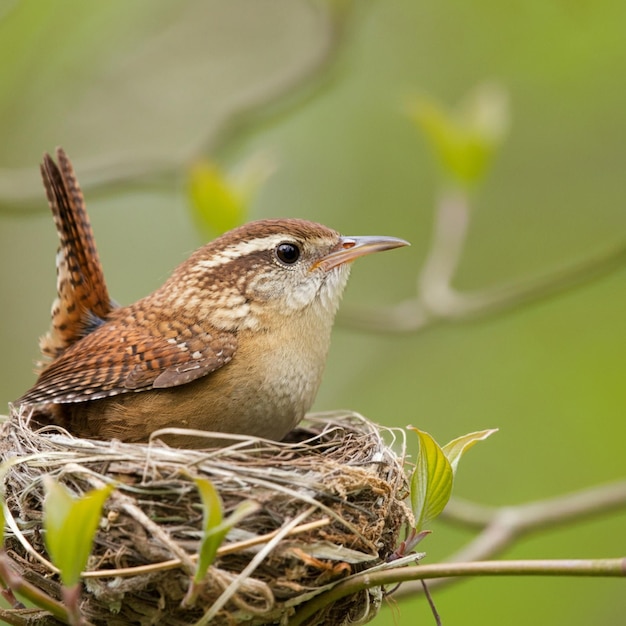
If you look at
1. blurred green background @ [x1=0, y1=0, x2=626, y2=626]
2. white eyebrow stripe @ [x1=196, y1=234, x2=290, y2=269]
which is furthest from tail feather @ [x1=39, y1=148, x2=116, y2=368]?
blurred green background @ [x1=0, y1=0, x2=626, y2=626]

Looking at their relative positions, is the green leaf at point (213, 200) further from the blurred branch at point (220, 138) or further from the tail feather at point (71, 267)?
the tail feather at point (71, 267)

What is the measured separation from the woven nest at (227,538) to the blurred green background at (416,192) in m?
2.74

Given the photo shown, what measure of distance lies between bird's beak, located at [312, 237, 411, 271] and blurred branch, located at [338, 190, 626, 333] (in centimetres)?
83

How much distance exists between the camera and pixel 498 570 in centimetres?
212

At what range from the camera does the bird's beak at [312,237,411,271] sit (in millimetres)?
3725

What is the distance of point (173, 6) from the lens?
577cm

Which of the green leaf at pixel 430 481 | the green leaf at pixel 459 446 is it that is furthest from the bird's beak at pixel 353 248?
the green leaf at pixel 430 481

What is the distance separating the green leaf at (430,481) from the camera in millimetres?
2467

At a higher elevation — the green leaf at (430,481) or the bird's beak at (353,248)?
the bird's beak at (353,248)

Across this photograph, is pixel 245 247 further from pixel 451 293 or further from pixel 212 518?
pixel 212 518

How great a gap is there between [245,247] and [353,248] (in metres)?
0.40

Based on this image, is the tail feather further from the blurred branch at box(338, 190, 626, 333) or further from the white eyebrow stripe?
the blurred branch at box(338, 190, 626, 333)

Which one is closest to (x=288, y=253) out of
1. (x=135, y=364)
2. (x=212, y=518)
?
(x=135, y=364)

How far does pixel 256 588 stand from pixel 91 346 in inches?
55.8
